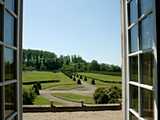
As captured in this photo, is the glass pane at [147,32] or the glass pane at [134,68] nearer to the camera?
the glass pane at [147,32]

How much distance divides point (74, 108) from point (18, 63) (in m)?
9.93

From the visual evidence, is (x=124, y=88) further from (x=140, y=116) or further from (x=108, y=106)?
(x=108, y=106)

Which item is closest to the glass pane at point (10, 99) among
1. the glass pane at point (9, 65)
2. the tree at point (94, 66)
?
the glass pane at point (9, 65)

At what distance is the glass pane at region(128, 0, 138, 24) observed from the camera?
140 inches

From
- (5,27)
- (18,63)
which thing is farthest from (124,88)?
(5,27)

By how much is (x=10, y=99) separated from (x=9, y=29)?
0.67 metres

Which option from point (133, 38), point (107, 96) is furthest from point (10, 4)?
point (107, 96)

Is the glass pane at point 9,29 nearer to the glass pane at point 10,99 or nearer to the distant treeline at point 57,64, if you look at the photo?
the glass pane at point 10,99

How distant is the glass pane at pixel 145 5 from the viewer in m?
2.76

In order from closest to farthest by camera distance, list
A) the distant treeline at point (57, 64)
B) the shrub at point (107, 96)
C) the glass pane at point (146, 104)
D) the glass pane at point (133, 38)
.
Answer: the glass pane at point (146, 104) → the glass pane at point (133, 38) → the shrub at point (107, 96) → the distant treeline at point (57, 64)

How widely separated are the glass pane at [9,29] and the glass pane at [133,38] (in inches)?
48.6

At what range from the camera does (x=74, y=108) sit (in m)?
13.4

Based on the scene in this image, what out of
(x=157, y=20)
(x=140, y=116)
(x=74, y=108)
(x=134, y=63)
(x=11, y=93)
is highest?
(x=157, y=20)

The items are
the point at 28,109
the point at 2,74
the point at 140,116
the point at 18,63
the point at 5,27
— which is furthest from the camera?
the point at 28,109
